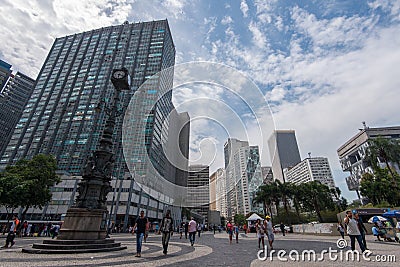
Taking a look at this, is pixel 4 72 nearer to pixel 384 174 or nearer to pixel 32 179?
pixel 32 179

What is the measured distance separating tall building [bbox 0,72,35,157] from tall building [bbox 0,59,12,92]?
151 cm

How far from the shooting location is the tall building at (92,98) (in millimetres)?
62406

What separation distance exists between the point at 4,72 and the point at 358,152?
177 meters

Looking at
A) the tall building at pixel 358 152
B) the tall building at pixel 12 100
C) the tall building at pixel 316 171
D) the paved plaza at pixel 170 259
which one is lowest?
the paved plaza at pixel 170 259

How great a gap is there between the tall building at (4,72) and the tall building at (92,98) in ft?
162

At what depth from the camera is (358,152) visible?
73.1 metres

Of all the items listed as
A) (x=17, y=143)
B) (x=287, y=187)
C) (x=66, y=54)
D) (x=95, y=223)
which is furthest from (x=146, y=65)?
(x=95, y=223)

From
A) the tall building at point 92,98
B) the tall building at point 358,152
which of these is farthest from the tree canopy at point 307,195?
the tall building at point 92,98

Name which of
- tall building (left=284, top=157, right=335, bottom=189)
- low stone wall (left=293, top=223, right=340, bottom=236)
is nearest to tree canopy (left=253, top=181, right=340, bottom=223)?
low stone wall (left=293, top=223, right=340, bottom=236)

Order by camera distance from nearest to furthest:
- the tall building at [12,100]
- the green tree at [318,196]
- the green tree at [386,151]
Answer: the green tree at [386,151] < the green tree at [318,196] < the tall building at [12,100]

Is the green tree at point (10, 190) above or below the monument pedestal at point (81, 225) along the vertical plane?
above

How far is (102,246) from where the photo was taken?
28.4 feet

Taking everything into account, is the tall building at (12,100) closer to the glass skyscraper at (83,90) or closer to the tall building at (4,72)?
the tall building at (4,72)

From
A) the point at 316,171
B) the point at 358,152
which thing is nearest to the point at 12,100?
the point at 358,152
